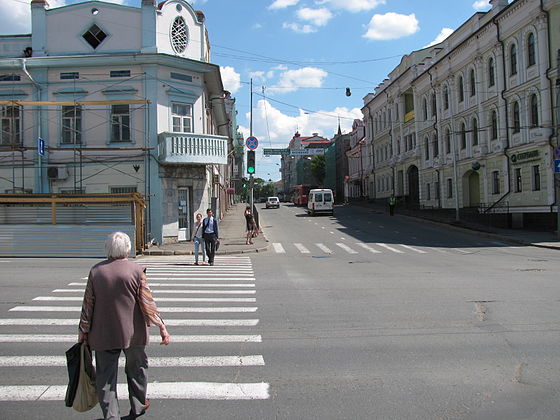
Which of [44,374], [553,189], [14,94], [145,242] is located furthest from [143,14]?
[553,189]

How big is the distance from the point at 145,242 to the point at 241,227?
11.5m

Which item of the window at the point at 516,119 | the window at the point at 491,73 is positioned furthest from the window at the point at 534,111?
the window at the point at 491,73

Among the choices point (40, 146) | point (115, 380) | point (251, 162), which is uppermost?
point (40, 146)

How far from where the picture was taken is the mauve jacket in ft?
13.1

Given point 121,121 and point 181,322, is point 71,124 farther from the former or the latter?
point 181,322

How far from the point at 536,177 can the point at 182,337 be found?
29.4 meters

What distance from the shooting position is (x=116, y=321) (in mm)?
4031

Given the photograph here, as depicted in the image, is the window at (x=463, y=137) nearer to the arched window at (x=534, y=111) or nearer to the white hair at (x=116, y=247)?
the arched window at (x=534, y=111)

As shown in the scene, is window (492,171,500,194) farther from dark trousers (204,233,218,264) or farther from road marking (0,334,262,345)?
road marking (0,334,262,345)

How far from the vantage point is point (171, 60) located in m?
22.4

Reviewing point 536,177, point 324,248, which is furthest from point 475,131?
point 324,248

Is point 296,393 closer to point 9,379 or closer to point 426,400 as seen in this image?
point 426,400

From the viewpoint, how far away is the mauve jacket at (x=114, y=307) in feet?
13.1

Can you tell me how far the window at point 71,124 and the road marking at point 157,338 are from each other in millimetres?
17647
